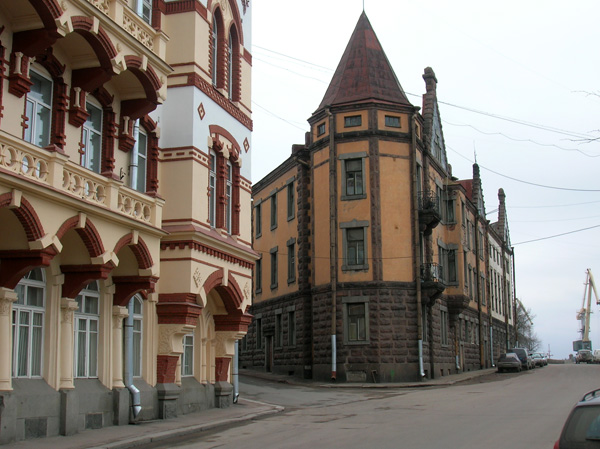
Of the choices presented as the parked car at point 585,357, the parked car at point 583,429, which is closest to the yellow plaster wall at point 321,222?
the parked car at point 583,429

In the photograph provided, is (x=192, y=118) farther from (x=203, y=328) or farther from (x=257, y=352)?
(x=257, y=352)

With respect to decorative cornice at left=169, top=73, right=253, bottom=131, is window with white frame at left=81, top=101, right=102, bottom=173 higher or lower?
lower

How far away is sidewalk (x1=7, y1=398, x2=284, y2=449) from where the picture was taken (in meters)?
13.8

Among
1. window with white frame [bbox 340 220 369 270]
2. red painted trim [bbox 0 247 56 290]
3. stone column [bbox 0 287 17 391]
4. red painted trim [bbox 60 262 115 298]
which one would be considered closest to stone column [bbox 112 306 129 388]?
red painted trim [bbox 60 262 115 298]

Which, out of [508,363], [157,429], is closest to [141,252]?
[157,429]

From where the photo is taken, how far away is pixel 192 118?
2033 centimetres

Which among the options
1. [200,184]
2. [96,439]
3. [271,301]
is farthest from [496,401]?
[271,301]

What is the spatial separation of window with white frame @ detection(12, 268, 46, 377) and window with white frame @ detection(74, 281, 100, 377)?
1.34 m

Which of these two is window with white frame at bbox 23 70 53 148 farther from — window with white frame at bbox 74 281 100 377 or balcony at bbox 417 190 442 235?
balcony at bbox 417 190 442 235

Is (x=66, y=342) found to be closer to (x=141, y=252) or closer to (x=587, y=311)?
(x=141, y=252)

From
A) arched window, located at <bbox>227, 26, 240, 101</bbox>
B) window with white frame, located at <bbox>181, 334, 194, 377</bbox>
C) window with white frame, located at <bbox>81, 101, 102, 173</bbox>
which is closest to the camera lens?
window with white frame, located at <bbox>81, 101, 102, 173</bbox>

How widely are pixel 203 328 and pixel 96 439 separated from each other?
792 cm

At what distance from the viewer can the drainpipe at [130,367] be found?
1775 centimetres

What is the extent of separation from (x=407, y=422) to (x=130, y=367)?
693cm
